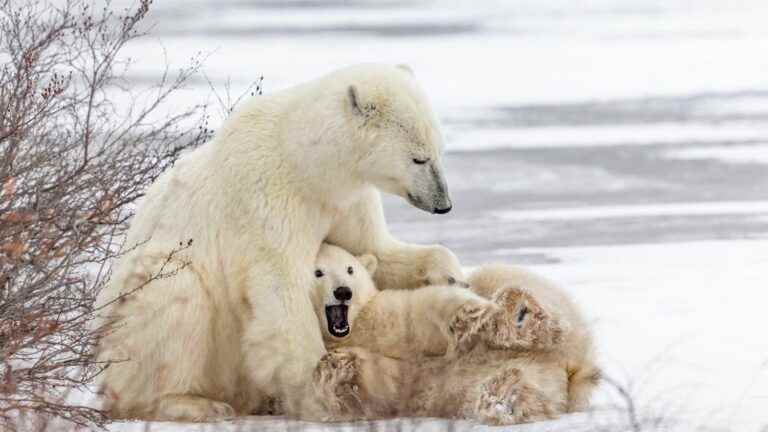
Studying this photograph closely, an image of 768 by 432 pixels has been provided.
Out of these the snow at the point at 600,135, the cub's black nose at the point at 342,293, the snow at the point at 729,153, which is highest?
the snow at the point at 600,135

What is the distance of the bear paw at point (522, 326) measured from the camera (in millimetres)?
4422

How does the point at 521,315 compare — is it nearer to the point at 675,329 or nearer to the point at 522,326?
the point at 522,326

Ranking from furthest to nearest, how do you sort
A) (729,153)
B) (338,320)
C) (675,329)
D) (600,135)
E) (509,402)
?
(600,135), (729,153), (675,329), (338,320), (509,402)

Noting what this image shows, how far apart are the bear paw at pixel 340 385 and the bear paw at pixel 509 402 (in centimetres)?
41

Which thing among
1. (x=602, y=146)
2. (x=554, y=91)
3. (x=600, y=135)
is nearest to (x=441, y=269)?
(x=602, y=146)

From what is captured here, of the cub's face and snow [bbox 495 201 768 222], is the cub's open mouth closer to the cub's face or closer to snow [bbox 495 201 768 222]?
the cub's face

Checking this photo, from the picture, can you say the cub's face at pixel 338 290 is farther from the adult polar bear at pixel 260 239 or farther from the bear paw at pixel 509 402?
the bear paw at pixel 509 402

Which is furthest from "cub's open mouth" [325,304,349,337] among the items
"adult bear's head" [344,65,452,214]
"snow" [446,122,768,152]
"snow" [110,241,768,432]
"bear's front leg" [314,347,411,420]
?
"snow" [446,122,768,152]

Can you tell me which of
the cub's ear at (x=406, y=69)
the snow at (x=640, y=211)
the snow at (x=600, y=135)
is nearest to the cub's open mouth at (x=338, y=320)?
the cub's ear at (x=406, y=69)

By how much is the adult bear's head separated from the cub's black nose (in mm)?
381

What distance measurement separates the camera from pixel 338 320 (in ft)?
15.3

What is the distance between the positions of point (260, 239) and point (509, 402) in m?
1.01

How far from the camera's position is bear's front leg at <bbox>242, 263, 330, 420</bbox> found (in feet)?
15.1

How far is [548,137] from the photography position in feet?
41.0
